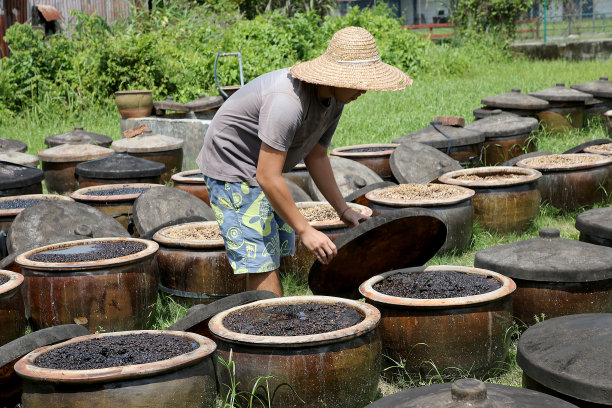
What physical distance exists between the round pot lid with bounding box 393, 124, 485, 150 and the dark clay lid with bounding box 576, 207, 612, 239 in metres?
3.07

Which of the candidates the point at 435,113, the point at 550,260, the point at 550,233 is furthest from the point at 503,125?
the point at 550,260

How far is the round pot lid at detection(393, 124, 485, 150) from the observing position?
7.64 meters

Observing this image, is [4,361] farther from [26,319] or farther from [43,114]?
[43,114]

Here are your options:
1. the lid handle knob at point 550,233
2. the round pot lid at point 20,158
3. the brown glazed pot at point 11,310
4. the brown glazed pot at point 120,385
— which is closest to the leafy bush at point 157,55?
→ the round pot lid at point 20,158

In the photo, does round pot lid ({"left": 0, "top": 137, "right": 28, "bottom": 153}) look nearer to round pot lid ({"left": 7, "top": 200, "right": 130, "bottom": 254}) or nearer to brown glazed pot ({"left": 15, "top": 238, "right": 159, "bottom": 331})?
round pot lid ({"left": 7, "top": 200, "right": 130, "bottom": 254})

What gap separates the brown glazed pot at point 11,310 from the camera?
3.70 metres

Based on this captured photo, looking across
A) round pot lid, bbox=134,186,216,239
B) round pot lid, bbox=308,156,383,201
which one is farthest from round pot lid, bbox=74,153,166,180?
round pot lid, bbox=308,156,383,201

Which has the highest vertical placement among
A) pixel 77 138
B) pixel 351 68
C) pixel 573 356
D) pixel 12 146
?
pixel 351 68

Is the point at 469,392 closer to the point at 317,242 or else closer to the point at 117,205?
the point at 317,242

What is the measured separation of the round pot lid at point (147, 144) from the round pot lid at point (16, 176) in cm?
157

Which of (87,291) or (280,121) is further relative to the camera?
(87,291)

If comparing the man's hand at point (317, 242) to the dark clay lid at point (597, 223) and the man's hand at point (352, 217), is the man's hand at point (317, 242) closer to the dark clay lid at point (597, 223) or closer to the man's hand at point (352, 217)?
the man's hand at point (352, 217)

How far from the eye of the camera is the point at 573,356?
259 cm

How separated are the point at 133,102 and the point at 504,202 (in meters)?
7.01
